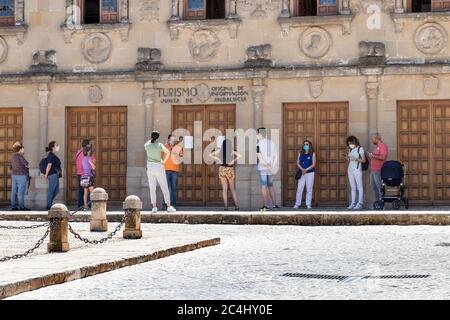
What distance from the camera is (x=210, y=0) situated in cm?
2314

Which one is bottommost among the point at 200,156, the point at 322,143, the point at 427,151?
the point at 200,156

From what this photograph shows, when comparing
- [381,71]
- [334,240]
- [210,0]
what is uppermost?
[210,0]

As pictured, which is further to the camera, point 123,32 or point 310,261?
point 123,32

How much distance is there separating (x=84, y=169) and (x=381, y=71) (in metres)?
6.97

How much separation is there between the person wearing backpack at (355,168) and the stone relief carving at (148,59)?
5023 mm

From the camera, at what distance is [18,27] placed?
77.7ft

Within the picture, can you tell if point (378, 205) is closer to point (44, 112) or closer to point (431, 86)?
A: point (431, 86)

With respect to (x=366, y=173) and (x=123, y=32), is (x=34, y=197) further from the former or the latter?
(x=366, y=173)

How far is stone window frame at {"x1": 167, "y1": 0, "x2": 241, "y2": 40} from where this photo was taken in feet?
74.2

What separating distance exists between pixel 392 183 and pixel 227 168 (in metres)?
3.49

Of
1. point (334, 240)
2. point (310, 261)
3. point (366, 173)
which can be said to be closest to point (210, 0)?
point (366, 173)

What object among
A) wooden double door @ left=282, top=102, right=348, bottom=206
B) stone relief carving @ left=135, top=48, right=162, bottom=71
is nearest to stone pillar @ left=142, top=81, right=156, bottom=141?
stone relief carving @ left=135, top=48, right=162, bottom=71

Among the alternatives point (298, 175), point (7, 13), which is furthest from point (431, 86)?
point (7, 13)
